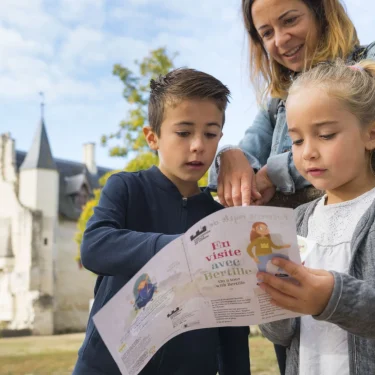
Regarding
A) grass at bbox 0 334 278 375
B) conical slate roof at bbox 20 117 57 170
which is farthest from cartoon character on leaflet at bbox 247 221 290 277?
conical slate roof at bbox 20 117 57 170

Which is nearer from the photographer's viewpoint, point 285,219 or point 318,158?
point 285,219

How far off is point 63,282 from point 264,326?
891 inches

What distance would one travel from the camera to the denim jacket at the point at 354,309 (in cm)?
139

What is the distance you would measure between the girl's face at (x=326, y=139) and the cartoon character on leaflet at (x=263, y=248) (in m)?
0.40

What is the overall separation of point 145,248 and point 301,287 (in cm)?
46

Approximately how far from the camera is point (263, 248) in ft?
4.43

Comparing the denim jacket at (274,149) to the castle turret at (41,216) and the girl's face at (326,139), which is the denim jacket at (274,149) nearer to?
the girl's face at (326,139)

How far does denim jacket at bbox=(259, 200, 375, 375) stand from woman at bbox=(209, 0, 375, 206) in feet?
0.63

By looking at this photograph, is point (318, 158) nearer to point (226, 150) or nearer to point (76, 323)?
point (226, 150)

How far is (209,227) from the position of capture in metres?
1.36

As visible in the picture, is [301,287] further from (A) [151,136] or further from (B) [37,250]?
(B) [37,250]

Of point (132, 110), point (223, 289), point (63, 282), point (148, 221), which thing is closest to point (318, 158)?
point (223, 289)

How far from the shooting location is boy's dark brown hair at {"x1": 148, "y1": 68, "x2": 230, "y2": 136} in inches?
75.7

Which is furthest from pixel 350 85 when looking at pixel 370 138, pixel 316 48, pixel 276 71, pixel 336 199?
pixel 276 71
